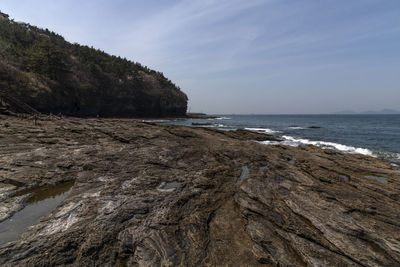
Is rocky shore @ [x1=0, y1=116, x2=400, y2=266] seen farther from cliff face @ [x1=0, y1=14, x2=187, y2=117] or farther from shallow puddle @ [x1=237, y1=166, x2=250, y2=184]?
cliff face @ [x1=0, y1=14, x2=187, y2=117]

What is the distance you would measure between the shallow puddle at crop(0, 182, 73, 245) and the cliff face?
3742 centimetres

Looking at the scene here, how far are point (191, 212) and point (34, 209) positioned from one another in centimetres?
694

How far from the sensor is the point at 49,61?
48.7m

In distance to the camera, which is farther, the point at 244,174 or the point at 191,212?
the point at 244,174

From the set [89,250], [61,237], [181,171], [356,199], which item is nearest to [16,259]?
[61,237]

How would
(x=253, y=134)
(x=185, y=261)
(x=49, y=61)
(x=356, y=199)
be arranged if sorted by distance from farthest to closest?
(x=49, y=61), (x=253, y=134), (x=356, y=199), (x=185, y=261)

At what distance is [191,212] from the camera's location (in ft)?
25.7

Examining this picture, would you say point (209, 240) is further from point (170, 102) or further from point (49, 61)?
point (170, 102)

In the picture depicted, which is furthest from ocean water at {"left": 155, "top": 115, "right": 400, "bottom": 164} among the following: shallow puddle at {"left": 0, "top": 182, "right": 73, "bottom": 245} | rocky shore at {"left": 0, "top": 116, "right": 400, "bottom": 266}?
shallow puddle at {"left": 0, "top": 182, "right": 73, "bottom": 245}

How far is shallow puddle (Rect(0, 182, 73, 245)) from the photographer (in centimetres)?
616

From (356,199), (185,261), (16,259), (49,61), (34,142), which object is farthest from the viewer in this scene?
(49,61)

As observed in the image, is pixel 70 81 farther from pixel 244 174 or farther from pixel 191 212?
pixel 191 212

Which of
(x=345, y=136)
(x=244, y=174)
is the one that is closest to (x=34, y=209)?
(x=244, y=174)

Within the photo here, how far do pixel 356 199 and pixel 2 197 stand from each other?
18.0 m
